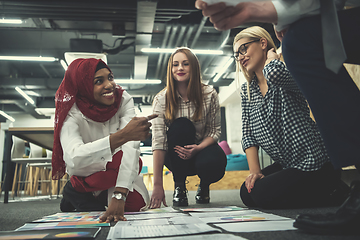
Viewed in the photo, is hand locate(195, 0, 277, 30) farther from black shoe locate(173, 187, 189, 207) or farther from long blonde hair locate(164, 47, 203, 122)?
black shoe locate(173, 187, 189, 207)

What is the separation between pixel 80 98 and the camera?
1394 mm

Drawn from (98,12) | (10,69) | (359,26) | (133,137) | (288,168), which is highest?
(10,69)

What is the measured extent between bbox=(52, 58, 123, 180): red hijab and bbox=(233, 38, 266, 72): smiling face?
2.33ft

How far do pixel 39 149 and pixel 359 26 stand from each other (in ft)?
14.2

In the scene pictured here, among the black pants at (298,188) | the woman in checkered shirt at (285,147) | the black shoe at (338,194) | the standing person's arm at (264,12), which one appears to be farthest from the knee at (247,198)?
the standing person's arm at (264,12)

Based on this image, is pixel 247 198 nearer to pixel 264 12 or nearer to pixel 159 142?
pixel 159 142

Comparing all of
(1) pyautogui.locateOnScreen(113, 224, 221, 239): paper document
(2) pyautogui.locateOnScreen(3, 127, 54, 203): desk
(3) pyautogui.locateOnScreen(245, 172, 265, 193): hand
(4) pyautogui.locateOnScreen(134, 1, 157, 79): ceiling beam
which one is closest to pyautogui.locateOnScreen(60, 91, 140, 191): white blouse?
(1) pyautogui.locateOnScreen(113, 224, 221, 239): paper document

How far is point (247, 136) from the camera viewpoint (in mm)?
1565

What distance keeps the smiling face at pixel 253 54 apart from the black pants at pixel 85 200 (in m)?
1.01

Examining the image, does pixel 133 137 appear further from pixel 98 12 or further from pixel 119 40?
pixel 119 40

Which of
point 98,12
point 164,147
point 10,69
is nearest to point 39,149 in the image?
point 98,12

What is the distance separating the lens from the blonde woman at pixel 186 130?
1.78 meters

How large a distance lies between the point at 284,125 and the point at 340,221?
0.74 m

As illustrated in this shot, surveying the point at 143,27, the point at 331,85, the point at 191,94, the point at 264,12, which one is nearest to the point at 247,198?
the point at 191,94
